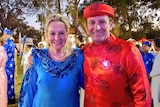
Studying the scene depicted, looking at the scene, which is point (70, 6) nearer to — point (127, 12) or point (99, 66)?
point (127, 12)

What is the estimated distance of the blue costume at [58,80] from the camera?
2740mm

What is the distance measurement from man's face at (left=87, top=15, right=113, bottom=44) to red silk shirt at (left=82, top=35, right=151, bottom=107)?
0.15 ft

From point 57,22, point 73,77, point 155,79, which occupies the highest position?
point 57,22

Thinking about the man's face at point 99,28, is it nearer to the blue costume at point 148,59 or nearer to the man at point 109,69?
the man at point 109,69

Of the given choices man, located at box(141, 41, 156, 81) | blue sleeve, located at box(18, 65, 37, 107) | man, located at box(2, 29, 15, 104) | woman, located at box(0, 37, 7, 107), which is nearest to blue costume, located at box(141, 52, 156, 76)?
man, located at box(141, 41, 156, 81)

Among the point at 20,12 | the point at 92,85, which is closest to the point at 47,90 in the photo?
the point at 92,85

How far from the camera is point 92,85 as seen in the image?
8.91 feet

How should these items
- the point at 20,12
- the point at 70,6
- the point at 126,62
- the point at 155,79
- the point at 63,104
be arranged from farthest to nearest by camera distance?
the point at 20,12, the point at 70,6, the point at 155,79, the point at 63,104, the point at 126,62

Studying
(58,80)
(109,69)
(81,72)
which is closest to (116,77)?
(109,69)

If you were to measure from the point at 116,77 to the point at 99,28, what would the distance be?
38cm

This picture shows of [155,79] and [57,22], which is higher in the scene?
[57,22]

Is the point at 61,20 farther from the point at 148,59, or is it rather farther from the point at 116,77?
the point at 148,59

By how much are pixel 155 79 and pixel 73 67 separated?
155 centimetres

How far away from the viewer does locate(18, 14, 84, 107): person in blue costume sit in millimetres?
2742
